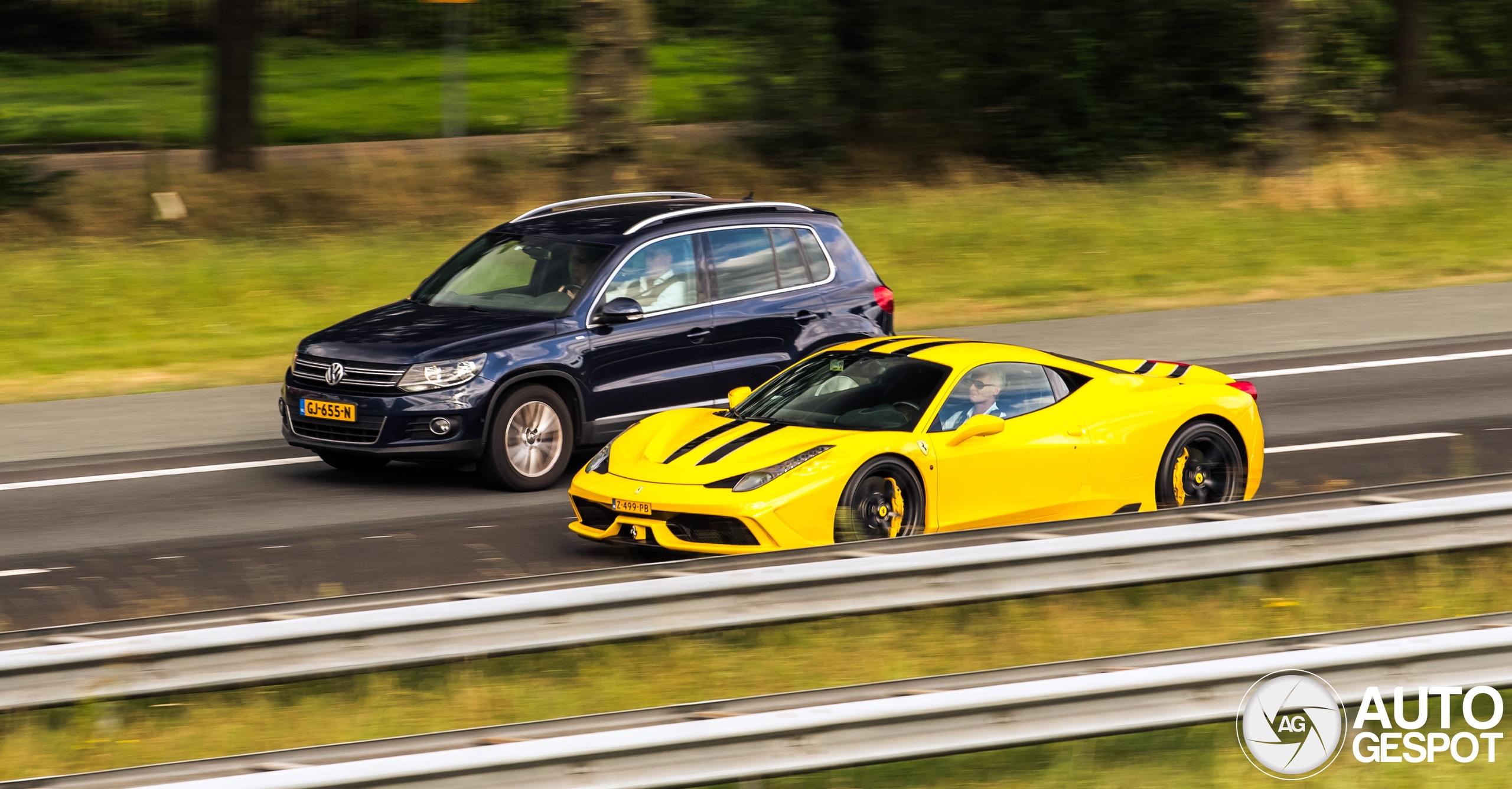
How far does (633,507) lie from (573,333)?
277cm

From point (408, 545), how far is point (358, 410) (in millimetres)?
1556

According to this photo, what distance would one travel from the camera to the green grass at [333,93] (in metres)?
31.3

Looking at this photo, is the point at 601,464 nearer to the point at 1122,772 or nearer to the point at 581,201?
the point at 1122,772

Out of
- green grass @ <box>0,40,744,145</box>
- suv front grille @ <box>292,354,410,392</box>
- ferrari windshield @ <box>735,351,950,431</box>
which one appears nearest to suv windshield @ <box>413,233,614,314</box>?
suv front grille @ <box>292,354,410,392</box>

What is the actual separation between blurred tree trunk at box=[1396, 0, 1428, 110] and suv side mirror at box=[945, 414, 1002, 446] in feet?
86.1

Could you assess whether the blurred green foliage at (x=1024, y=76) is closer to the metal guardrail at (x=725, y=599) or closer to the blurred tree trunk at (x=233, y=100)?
the blurred tree trunk at (x=233, y=100)

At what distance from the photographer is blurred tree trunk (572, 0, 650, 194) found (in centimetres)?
2080

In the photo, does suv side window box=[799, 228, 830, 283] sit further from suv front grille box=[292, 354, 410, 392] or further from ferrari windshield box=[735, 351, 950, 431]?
suv front grille box=[292, 354, 410, 392]

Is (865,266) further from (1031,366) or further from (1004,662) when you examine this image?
→ (1004,662)

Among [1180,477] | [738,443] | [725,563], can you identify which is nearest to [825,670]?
[725,563]

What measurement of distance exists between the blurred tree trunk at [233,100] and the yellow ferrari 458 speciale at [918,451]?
54.8 feet

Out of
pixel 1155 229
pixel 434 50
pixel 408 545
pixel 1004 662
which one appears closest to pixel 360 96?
pixel 434 50

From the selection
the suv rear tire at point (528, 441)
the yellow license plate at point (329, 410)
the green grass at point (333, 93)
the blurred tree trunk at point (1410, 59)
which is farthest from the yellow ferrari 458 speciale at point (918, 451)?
the blurred tree trunk at point (1410, 59)

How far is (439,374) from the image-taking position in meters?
10.9
